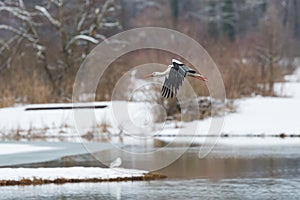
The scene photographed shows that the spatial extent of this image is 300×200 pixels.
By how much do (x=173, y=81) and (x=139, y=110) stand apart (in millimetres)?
Result: 18135

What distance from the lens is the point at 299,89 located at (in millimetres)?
40656

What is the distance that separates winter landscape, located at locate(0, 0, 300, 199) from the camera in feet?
59.5

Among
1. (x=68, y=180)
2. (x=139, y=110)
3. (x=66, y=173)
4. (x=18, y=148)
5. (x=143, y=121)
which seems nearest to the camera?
(x=68, y=180)

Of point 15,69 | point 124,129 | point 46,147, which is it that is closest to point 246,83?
point 124,129

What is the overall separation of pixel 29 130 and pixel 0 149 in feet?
25.8

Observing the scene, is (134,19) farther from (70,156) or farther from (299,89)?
(70,156)

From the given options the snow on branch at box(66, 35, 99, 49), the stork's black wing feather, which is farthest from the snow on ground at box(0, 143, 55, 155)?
the snow on branch at box(66, 35, 99, 49)

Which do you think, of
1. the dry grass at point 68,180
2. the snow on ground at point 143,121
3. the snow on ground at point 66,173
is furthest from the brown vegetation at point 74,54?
the dry grass at point 68,180

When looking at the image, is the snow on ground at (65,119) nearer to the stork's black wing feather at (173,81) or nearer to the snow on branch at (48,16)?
the snow on branch at (48,16)

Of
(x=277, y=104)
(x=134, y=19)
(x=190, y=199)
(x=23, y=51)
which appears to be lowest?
(x=190, y=199)

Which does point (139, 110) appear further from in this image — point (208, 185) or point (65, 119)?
point (208, 185)

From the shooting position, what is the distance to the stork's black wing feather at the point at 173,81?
17.2m

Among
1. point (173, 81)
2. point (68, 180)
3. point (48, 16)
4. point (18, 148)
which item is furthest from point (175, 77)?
point (48, 16)

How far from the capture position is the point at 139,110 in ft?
116
